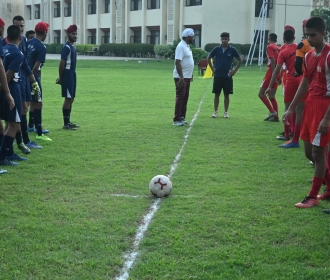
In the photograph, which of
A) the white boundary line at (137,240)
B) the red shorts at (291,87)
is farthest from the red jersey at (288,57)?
the white boundary line at (137,240)

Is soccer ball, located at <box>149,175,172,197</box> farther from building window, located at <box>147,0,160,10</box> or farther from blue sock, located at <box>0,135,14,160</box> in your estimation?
building window, located at <box>147,0,160,10</box>

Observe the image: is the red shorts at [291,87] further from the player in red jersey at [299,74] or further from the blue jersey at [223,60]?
the blue jersey at [223,60]

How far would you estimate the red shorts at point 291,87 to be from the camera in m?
9.65

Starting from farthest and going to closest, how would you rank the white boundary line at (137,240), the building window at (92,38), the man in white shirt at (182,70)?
the building window at (92,38) < the man in white shirt at (182,70) < the white boundary line at (137,240)

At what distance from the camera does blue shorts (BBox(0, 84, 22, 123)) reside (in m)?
7.68

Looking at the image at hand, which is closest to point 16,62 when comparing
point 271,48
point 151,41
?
point 271,48

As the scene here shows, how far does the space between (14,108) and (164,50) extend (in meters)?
46.0

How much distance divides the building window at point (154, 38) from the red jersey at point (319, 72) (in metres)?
54.4

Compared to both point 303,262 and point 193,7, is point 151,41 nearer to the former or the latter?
point 193,7

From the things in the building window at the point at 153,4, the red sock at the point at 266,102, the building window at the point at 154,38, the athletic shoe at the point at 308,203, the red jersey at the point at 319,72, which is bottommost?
the athletic shoe at the point at 308,203

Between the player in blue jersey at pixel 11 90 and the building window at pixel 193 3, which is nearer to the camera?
the player in blue jersey at pixel 11 90

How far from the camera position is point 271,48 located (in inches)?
481

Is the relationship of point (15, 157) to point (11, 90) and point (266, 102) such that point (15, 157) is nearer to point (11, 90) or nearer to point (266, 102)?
point (11, 90)

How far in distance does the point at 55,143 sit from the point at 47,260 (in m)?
5.52
